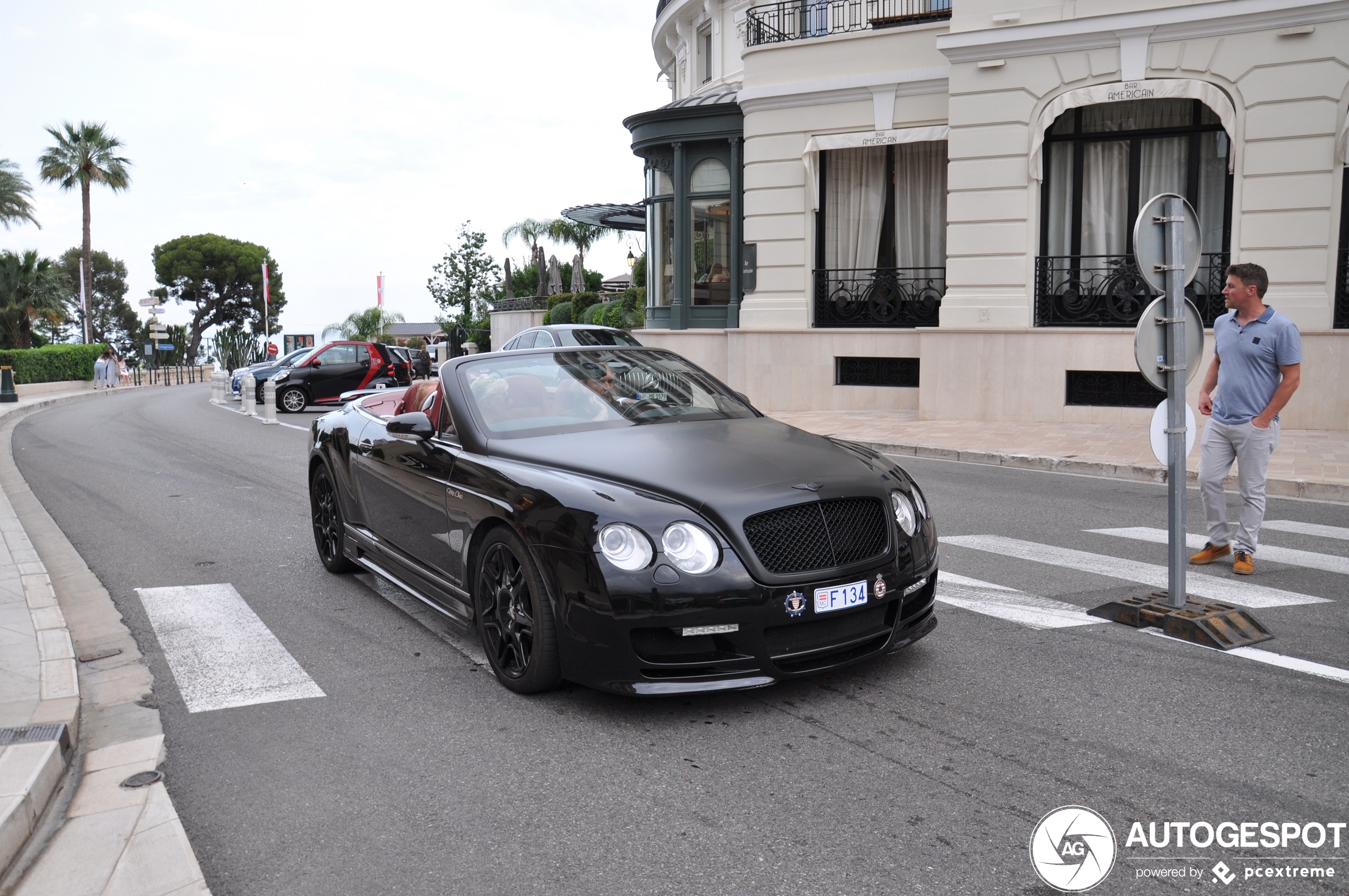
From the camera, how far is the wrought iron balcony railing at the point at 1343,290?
1494 cm

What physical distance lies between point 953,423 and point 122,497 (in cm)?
1152

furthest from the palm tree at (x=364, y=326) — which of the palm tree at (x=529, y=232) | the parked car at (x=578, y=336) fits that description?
the parked car at (x=578, y=336)

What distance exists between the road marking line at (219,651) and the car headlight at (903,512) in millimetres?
2703

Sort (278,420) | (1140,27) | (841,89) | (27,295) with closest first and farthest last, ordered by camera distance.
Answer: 1. (1140,27)
2. (841,89)
3. (278,420)
4. (27,295)

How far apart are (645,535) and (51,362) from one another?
44462 millimetres

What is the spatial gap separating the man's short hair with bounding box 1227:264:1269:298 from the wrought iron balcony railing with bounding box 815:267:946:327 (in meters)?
12.6

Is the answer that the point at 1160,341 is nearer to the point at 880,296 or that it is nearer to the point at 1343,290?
the point at 1343,290

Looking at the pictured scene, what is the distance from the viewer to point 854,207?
20.5 metres

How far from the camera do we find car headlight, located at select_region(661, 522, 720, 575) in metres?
4.27

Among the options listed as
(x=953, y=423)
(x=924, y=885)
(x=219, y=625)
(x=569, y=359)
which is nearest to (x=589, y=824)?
(x=924, y=885)

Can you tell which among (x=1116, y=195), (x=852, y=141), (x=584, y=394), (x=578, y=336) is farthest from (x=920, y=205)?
(x=584, y=394)

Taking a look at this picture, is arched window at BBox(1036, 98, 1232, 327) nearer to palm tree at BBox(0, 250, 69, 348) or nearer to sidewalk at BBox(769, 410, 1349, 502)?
sidewalk at BBox(769, 410, 1349, 502)

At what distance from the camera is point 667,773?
396 centimetres

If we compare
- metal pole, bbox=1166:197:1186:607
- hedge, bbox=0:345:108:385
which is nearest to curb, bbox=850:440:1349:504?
metal pole, bbox=1166:197:1186:607
